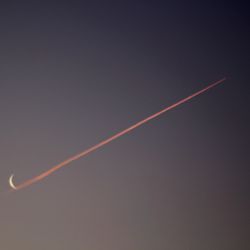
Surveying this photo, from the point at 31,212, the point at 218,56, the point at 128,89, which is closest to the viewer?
the point at 31,212

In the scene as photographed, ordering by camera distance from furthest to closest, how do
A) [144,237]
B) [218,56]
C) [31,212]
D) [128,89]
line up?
[218,56]
[128,89]
[144,237]
[31,212]

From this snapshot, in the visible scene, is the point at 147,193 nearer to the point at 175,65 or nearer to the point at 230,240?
the point at 230,240

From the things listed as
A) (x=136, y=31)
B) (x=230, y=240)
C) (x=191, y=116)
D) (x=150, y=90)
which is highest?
(x=136, y=31)

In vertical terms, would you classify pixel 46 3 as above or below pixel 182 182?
above

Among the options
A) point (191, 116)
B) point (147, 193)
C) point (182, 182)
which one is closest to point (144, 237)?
point (147, 193)

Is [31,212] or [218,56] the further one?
[218,56]

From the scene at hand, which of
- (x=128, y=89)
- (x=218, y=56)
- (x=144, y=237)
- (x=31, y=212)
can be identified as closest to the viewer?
(x=31, y=212)

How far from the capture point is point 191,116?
2.26 m

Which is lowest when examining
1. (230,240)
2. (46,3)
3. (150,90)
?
(230,240)

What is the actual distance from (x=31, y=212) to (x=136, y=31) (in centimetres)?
151

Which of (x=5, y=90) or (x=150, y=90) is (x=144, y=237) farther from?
(x=5, y=90)

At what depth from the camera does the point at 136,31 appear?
220 cm

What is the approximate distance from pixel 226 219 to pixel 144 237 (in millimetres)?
710

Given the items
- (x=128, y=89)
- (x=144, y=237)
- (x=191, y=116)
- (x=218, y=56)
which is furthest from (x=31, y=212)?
(x=218, y=56)
